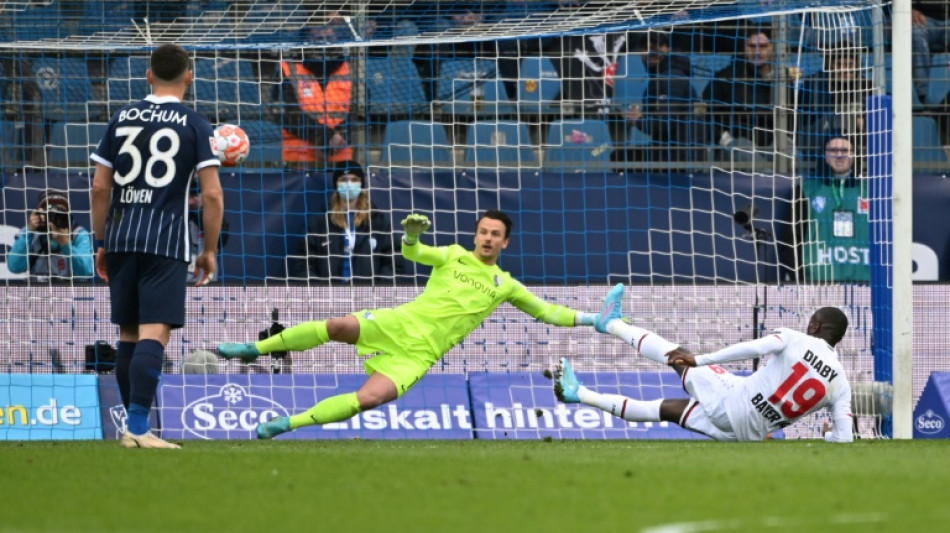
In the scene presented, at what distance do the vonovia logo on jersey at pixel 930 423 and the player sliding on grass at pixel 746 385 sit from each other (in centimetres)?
169

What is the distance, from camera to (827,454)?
341 inches

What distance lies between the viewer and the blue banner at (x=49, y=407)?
12.1m

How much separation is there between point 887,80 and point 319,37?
5123 millimetres

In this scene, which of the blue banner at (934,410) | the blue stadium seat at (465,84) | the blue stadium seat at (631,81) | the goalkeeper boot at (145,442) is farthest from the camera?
the blue stadium seat at (631,81)

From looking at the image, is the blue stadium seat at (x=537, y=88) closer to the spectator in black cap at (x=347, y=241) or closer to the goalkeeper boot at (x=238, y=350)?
the spectator in black cap at (x=347, y=241)

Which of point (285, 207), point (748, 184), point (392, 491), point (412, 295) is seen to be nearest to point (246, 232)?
point (285, 207)

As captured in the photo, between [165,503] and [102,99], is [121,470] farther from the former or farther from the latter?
[102,99]

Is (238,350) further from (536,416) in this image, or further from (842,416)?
(842,416)

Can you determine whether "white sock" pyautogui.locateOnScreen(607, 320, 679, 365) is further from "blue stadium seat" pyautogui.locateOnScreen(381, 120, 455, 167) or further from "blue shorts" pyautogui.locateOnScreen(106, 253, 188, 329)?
"blue stadium seat" pyautogui.locateOnScreen(381, 120, 455, 167)

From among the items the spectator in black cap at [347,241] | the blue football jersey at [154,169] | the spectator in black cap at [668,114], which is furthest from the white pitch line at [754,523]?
the spectator in black cap at [668,114]

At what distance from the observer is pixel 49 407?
12.2 meters

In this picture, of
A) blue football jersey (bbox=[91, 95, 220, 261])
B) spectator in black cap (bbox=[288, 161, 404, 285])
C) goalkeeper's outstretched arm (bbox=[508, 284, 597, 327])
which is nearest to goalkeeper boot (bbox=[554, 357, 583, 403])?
goalkeeper's outstretched arm (bbox=[508, 284, 597, 327])

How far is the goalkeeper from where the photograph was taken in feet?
33.8

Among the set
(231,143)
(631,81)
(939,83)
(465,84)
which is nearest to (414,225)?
(231,143)
